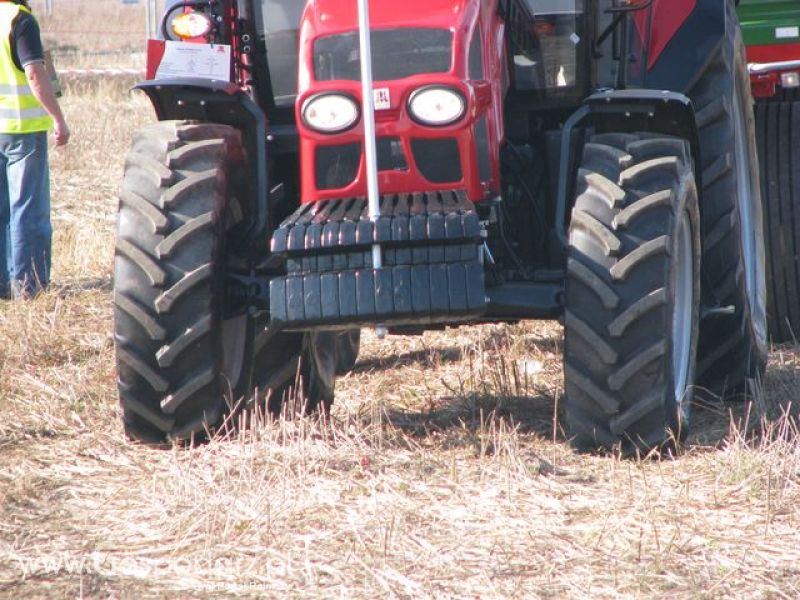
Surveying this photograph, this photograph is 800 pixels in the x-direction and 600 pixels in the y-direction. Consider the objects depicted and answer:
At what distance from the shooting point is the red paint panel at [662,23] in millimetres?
5957

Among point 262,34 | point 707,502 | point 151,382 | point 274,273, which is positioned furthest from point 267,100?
point 707,502

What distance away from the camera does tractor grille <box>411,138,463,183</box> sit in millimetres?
4738

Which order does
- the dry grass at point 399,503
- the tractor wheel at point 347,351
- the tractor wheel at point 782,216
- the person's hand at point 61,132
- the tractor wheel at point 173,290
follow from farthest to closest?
the person's hand at point 61,132, the tractor wheel at point 782,216, the tractor wheel at point 347,351, the tractor wheel at point 173,290, the dry grass at point 399,503

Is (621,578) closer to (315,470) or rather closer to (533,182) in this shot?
(315,470)

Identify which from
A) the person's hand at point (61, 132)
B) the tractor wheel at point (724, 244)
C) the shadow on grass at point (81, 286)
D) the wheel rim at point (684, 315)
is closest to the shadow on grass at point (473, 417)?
the wheel rim at point (684, 315)

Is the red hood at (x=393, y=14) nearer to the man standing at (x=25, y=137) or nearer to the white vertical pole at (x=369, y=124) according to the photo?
the white vertical pole at (x=369, y=124)

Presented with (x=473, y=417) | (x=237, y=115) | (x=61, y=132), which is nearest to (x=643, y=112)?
(x=473, y=417)

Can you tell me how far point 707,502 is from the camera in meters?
4.20

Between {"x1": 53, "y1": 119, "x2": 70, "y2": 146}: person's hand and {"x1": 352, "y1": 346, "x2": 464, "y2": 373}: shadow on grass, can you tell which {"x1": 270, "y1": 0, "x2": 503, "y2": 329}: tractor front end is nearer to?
{"x1": 352, "y1": 346, "x2": 464, "y2": 373}: shadow on grass

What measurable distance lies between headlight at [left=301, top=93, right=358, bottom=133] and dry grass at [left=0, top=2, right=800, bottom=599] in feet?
3.26

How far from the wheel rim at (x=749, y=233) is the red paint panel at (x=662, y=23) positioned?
36 centimetres

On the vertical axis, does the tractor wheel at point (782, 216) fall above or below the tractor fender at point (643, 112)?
below

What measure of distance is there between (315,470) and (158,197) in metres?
1.05

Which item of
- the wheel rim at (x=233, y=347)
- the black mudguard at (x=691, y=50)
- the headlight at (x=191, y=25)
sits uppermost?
the headlight at (x=191, y=25)
